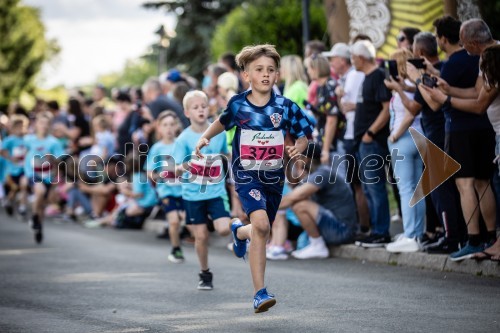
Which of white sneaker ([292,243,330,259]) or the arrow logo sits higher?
the arrow logo

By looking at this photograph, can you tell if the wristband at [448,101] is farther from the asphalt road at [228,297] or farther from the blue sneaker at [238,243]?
the blue sneaker at [238,243]

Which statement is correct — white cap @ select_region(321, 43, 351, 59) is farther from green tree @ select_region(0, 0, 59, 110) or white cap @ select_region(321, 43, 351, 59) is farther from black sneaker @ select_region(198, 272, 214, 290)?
green tree @ select_region(0, 0, 59, 110)

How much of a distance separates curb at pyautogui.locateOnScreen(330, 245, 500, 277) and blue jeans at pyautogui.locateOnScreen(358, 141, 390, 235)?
32 cm

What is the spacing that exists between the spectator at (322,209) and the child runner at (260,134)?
3897 millimetres

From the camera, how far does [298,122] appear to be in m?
8.51

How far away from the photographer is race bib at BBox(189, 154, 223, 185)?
34.5 ft

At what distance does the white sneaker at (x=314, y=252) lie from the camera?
12508 millimetres

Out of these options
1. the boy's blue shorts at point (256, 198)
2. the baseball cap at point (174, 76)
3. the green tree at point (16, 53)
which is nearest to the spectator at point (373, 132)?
the boy's blue shorts at point (256, 198)

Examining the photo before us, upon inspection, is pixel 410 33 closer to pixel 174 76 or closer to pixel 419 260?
pixel 419 260

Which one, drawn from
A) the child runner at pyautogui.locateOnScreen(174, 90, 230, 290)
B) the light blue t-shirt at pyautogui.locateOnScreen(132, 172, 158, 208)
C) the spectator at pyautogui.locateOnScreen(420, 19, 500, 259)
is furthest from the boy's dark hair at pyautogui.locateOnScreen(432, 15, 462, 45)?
the light blue t-shirt at pyautogui.locateOnScreen(132, 172, 158, 208)

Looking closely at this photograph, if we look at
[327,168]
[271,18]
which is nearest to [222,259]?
[327,168]

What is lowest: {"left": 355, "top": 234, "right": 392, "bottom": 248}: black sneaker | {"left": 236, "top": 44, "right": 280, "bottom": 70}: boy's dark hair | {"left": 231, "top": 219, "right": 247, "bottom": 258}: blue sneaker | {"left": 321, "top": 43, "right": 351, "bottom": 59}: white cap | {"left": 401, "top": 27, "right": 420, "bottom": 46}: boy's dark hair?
{"left": 355, "top": 234, "right": 392, "bottom": 248}: black sneaker

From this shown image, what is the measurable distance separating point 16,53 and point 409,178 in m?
66.4

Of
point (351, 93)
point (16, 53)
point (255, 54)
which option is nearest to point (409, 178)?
point (351, 93)
